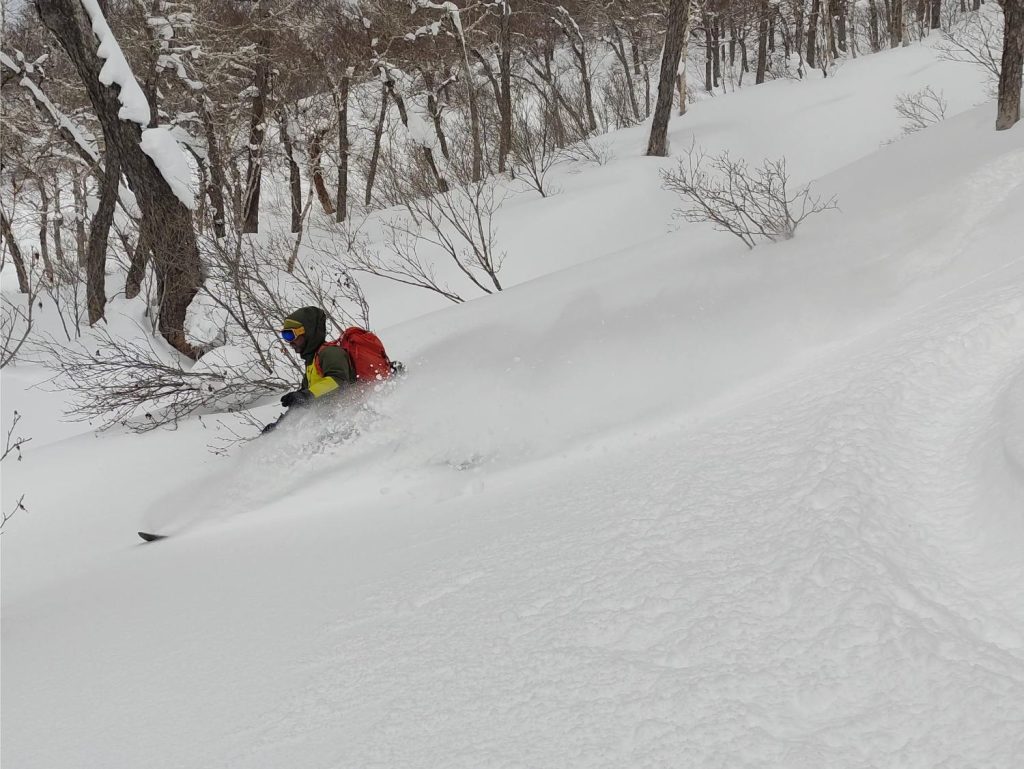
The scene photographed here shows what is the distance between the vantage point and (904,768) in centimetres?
169

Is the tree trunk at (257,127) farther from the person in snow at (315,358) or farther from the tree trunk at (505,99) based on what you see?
the person in snow at (315,358)

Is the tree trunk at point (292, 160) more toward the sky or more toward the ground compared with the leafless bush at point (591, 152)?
more toward the sky

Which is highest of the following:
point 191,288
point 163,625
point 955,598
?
point 191,288

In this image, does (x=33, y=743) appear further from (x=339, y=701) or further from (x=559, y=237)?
(x=559, y=237)

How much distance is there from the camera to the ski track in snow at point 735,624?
6.17ft

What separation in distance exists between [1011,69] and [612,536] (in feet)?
26.2

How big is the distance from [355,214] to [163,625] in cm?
1830

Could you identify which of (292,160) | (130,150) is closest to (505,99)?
(292,160)

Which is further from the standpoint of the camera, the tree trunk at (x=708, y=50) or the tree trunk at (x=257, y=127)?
the tree trunk at (x=708, y=50)

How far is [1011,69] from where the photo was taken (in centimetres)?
788

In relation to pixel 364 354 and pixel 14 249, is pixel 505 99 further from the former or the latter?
pixel 364 354

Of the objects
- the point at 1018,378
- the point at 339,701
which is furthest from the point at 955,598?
the point at 339,701

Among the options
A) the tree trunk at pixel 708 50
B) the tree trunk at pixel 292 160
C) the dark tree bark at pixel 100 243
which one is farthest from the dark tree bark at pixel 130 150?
the tree trunk at pixel 708 50

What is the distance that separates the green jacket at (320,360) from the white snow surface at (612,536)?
1.14 feet
